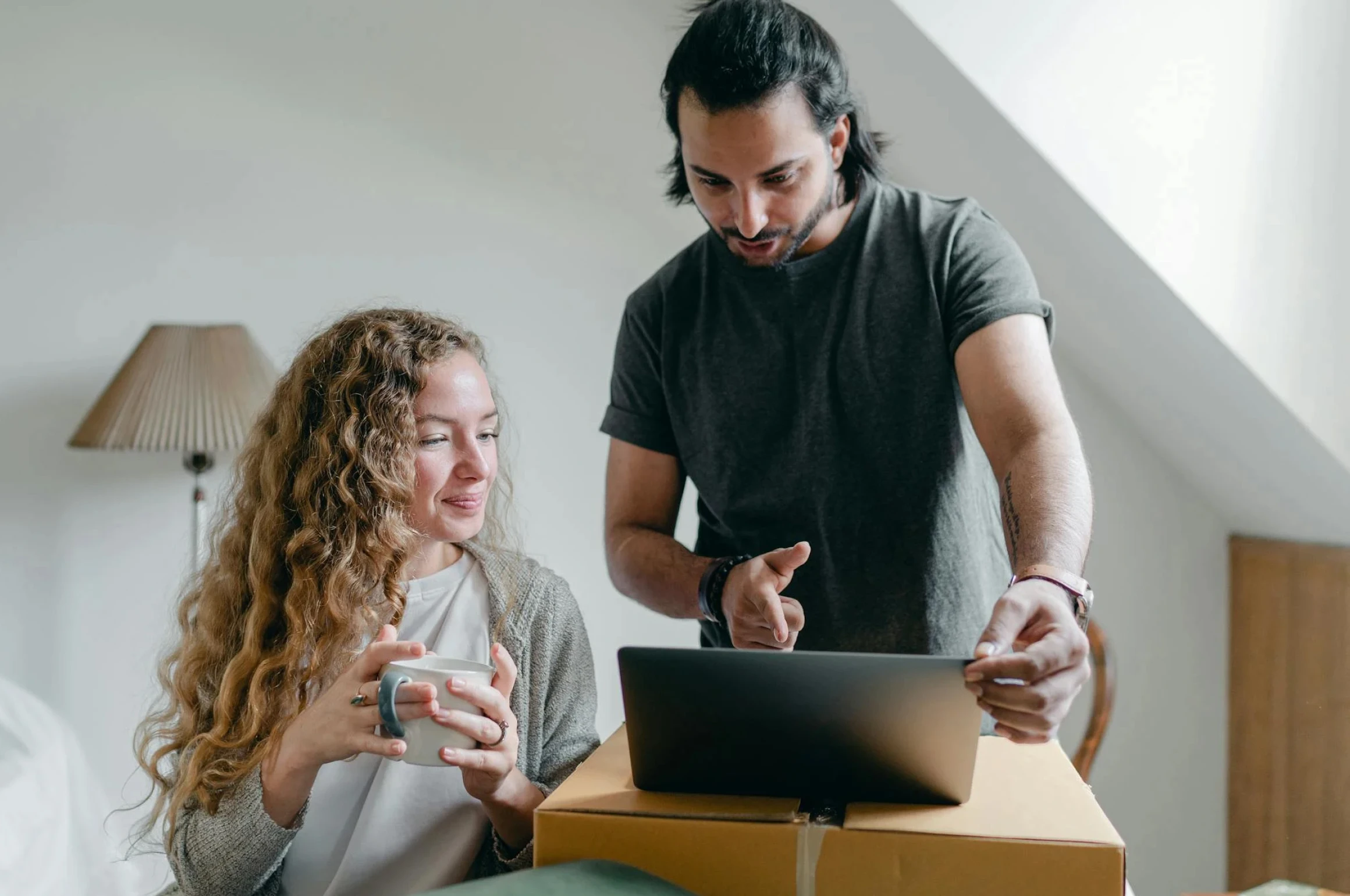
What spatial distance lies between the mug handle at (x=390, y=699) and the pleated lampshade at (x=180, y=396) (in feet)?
4.50

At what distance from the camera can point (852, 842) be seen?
724mm

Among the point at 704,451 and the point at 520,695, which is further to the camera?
the point at 704,451

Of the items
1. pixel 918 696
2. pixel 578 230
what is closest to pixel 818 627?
pixel 918 696

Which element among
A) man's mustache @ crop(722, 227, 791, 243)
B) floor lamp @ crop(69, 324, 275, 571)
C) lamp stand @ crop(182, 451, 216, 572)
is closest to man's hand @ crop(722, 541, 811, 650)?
man's mustache @ crop(722, 227, 791, 243)

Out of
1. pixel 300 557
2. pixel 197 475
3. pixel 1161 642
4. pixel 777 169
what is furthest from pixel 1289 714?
pixel 197 475

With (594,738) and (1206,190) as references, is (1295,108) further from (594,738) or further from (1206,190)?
(594,738)

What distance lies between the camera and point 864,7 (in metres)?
1.71

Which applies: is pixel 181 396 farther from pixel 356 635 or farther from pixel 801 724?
pixel 801 724

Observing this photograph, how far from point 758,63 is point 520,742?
73cm

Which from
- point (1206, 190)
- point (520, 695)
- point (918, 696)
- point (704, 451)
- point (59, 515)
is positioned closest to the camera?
point (918, 696)

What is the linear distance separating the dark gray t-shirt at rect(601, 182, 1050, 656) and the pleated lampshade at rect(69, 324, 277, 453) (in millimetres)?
1095

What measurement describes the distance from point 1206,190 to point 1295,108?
20 cm

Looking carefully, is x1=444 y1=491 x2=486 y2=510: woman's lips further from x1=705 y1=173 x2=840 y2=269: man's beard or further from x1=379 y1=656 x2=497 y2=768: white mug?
x1=705 y1=173 x2=840 y2=269: man's beard

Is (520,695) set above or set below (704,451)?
below
